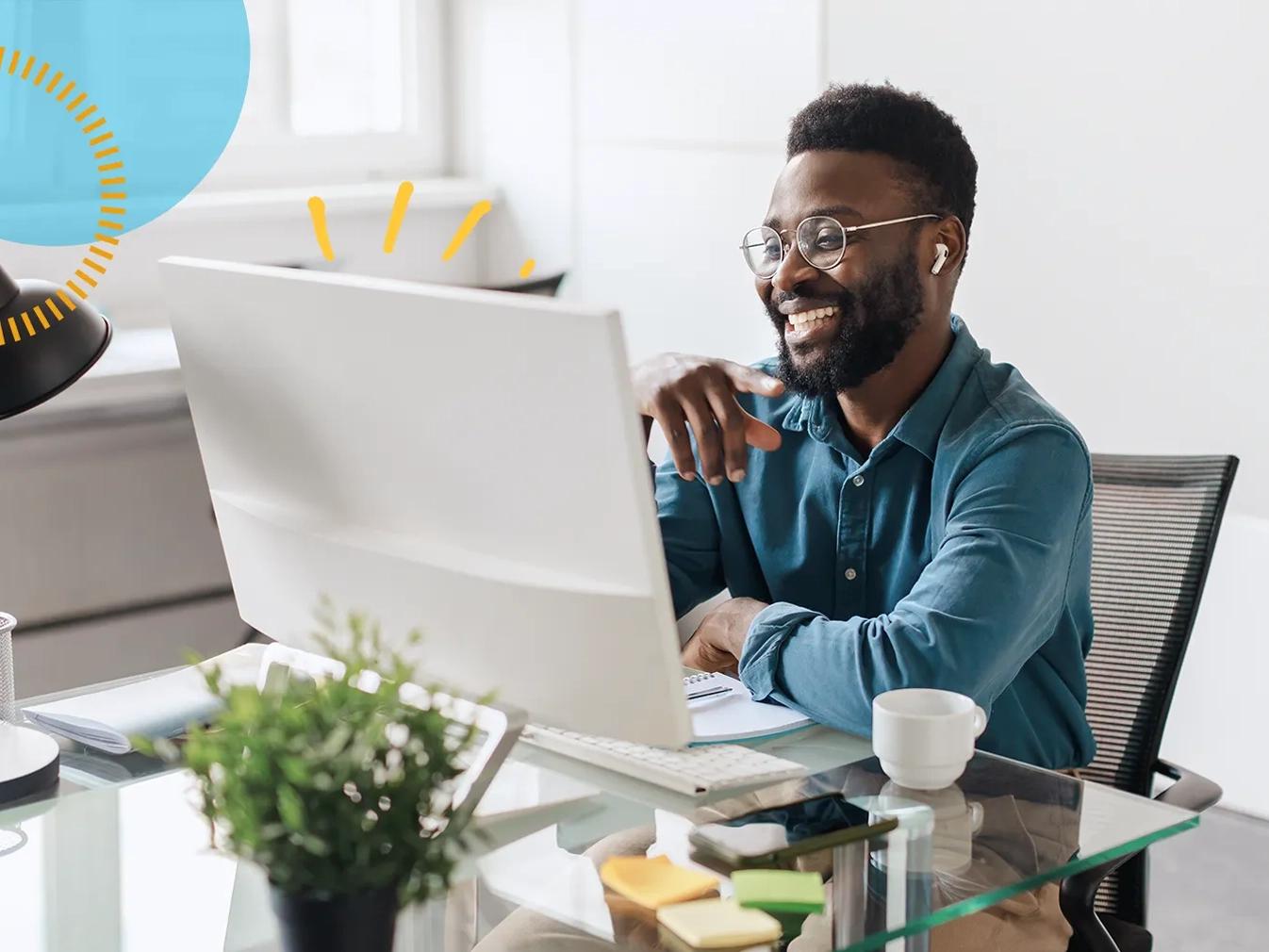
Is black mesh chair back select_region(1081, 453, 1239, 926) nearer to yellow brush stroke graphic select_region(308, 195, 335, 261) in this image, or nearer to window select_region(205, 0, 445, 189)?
yellow brush stroke graphic select_region(308, 195, 335, 261)

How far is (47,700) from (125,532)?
6.06ft

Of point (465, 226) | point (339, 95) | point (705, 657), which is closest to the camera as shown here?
point (705, 657)

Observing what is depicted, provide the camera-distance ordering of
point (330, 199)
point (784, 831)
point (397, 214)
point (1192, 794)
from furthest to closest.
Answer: point (397, 214)
point (330, 199)
point (1192, 794)
point (784, 831)

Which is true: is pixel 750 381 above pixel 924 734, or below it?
above

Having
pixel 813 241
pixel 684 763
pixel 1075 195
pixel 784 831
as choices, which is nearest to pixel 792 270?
pixel 813 241

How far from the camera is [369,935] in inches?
36.6

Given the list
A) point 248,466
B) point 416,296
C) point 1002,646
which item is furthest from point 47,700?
point 1002,646

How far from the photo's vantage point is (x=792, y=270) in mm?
1729

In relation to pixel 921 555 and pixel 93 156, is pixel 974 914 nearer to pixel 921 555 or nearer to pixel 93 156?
pixel 921 555

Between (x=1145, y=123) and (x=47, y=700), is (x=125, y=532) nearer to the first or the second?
(x=47, y=700)

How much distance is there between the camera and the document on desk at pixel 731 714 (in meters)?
1.45

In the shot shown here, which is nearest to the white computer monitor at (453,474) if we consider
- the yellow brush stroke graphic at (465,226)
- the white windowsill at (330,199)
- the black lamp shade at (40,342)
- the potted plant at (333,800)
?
the black lamp shade at (40,342)

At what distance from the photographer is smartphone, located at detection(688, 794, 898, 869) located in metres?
1.17

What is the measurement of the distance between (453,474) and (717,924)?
0.35 m
